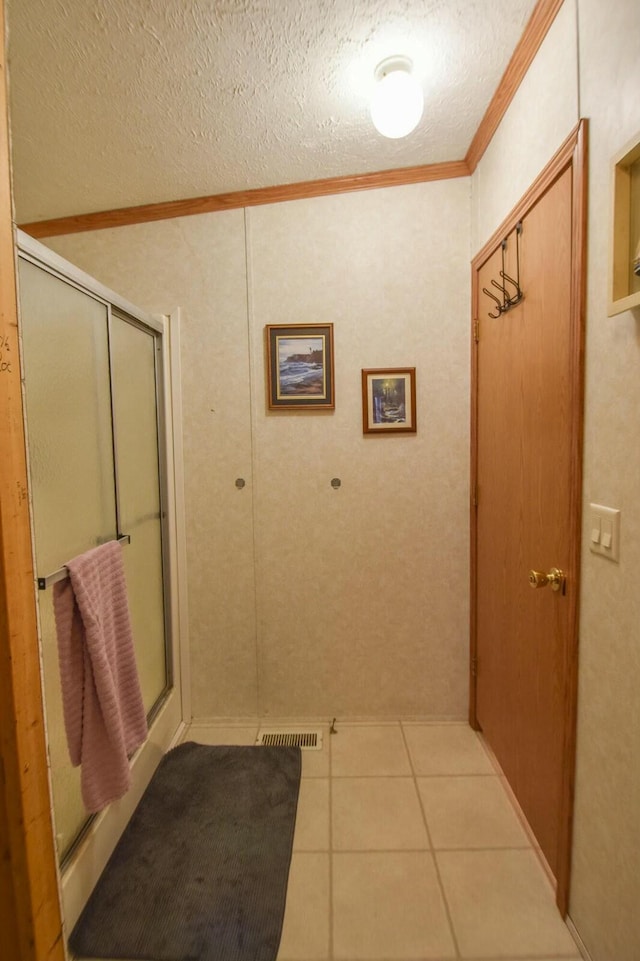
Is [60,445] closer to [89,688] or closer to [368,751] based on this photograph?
[89,688]

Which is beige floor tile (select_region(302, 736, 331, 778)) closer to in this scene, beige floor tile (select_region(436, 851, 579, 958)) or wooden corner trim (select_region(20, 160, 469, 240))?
beige floor tile (select_region(436, 851, 579, 958))

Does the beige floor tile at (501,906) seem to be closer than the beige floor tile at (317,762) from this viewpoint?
Yes

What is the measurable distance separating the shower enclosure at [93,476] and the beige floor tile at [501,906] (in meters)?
1.08

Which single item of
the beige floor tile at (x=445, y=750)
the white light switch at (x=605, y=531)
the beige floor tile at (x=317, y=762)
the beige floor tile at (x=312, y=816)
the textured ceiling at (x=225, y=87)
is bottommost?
the beige floor tile at (x=312, y=816)

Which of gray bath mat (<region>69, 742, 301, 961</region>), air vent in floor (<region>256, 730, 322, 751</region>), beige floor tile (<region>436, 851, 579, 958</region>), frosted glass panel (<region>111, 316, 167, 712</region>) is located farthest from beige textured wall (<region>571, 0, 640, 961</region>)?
frosted glass panel (<region>111, 316, 167, 712</region>)

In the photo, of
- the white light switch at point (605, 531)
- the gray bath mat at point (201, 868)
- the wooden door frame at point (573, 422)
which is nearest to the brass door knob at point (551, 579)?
the wooden door frame at point (573, 422)

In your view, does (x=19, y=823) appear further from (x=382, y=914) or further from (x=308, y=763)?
(x=308, y=763)

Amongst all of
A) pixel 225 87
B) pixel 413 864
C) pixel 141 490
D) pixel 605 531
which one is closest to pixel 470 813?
pixel 413 864

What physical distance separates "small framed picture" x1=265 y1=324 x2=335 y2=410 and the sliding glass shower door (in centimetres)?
51

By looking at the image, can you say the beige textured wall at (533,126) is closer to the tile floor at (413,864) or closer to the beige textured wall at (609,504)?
the beige textured wall at (609,504)

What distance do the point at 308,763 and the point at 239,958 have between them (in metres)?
0.69

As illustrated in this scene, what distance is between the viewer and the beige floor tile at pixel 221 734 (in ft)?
6.16

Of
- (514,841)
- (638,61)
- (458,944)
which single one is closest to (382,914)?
(458,944)

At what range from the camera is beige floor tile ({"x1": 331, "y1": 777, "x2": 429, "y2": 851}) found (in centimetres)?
139
